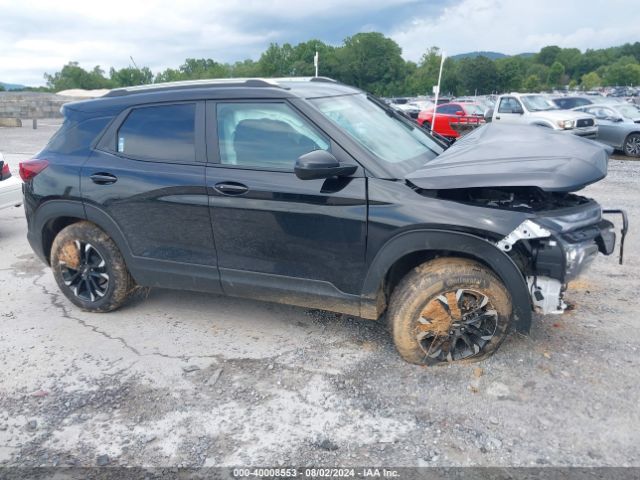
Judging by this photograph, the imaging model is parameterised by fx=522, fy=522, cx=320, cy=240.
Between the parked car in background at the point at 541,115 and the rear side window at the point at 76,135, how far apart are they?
37.1 feet

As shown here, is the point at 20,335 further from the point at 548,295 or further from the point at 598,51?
the point at 598,51

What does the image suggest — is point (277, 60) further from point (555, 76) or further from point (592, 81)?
point (592, 81)

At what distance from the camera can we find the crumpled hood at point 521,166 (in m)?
2.90

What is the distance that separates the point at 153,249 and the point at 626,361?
3.35m

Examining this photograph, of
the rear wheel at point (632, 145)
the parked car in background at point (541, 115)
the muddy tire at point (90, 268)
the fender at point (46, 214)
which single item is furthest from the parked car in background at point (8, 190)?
the rear wheel at point (632, 145)

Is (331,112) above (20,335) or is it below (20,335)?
above

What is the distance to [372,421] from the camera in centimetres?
290

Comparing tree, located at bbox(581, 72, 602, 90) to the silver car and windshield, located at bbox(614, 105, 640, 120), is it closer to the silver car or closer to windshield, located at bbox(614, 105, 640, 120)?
windshield, located at bbox(614, 105, 640, 120)

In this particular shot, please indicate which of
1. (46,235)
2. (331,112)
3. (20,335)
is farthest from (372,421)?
(46,235)

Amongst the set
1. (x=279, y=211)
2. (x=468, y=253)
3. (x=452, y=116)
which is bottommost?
(x=468, y=253)

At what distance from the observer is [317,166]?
306 centimetres

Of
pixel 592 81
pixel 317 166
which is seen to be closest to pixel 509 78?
pixel 592 81

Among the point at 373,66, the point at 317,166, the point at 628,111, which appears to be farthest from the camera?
the point at 373,66

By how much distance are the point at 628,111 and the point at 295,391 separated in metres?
15.2
